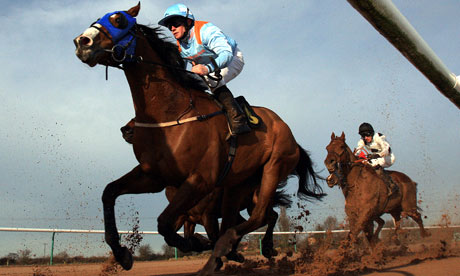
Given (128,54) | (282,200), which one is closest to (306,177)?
(282,200)

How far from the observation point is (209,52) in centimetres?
432

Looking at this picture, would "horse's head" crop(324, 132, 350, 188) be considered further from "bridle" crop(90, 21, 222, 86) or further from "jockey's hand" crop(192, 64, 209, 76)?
"jockey's hand" crop(192, 64, 209, 76)

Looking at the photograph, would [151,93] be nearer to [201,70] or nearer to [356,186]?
[201,70]

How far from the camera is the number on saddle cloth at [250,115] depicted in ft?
14.5

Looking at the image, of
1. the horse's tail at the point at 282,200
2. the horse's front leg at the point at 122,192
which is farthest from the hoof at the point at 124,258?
the horse's tail at the point at 282,200

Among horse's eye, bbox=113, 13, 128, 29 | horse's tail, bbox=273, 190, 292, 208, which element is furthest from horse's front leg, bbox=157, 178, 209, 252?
horse's tail, bbox=273, 190, 292, 208

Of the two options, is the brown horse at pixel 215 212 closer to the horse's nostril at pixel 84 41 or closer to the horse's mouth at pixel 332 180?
the horse's mouth at pixel 332 180

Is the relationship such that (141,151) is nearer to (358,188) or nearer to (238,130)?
(238,130)

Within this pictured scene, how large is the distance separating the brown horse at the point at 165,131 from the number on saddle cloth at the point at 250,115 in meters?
0.19

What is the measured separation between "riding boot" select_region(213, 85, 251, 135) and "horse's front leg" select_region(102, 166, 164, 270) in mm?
887

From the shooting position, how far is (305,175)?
6176 millimetres

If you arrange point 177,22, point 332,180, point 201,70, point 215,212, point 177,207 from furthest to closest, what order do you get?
1. point 332,180
2. point 215,212
3. point 177,22
4. point 201,70
5. point 177,207

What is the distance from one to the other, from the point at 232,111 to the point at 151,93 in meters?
0.78

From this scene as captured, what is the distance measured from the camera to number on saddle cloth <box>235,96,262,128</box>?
174 inches
